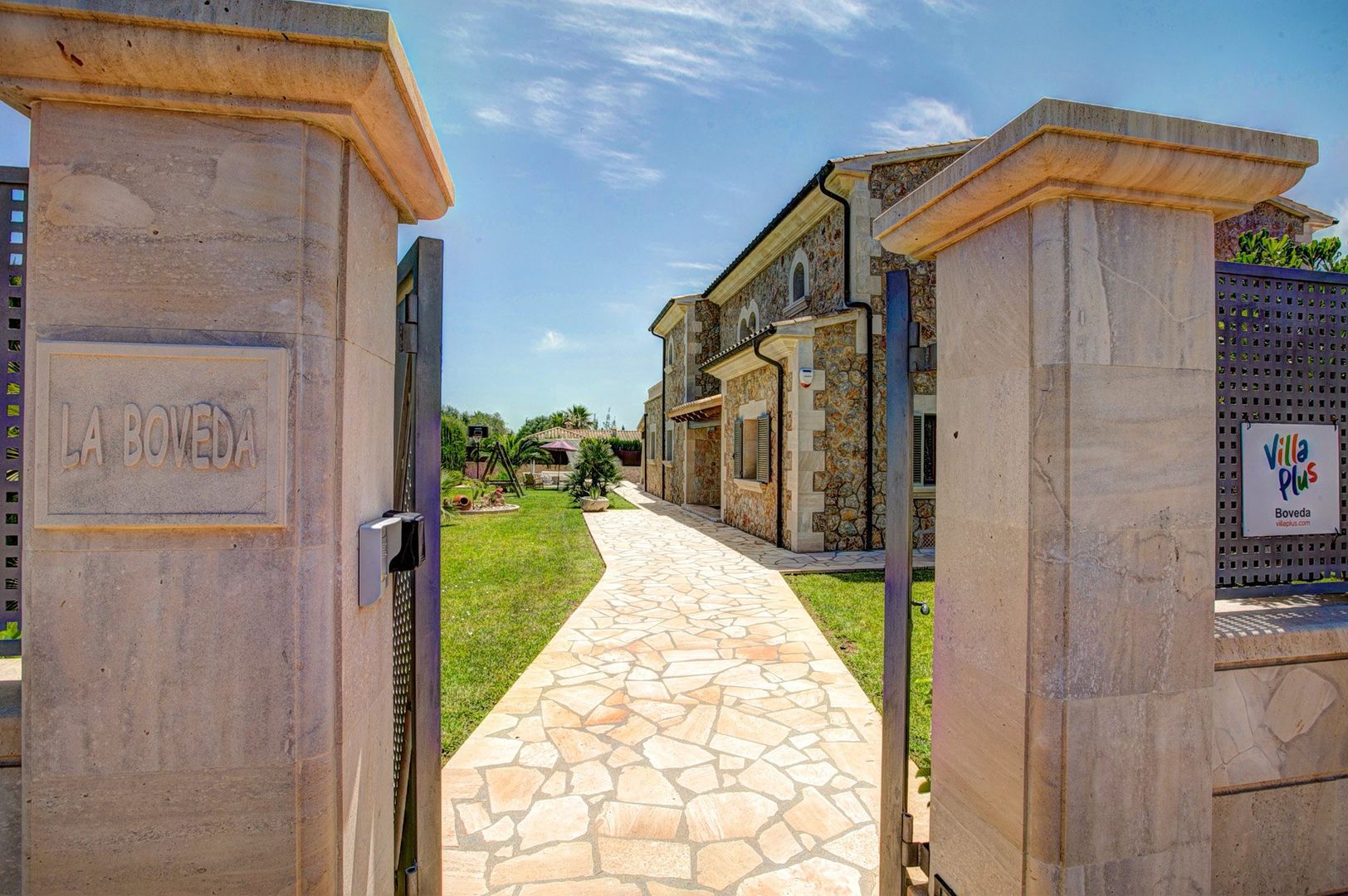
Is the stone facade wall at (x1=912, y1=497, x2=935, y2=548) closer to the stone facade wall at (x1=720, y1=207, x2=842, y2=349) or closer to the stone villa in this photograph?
the stone villa

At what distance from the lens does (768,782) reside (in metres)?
3.18

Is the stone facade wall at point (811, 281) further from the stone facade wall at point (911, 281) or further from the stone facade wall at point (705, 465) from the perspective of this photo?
the stone facade wall at point (705, 465)

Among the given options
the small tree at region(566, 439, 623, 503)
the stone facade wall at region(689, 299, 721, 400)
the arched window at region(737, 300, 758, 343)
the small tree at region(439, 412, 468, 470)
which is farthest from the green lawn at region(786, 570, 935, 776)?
the small tree at region(439, 412, 468, 470)

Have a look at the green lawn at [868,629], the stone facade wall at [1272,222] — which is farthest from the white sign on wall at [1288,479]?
the stone facade wall at [1272,222]

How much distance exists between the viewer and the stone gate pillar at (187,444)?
1206mm

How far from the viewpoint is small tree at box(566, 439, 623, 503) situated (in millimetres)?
18484

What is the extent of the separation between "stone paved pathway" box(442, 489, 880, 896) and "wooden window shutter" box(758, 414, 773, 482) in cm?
553

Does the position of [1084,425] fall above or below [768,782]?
above

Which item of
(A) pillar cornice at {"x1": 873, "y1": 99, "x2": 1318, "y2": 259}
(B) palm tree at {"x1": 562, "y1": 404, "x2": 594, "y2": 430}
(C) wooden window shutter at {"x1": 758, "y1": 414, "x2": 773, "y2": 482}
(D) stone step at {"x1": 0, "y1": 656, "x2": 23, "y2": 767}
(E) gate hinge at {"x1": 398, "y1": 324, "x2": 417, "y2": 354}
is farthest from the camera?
(B) palm tree at {"x1": 562, "y1": 404, "x2": 594, "y2": 430}

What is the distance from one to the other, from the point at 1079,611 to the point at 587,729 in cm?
310

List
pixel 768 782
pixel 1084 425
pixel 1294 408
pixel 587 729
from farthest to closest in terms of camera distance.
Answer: pixel 587 729 → pixel 768 782 → pixel 1294 408 → pixel 1084 425

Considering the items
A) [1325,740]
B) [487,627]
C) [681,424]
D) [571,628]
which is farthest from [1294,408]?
[681,424]

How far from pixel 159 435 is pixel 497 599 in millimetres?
6070

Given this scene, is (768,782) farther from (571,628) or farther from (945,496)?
(571,628)
